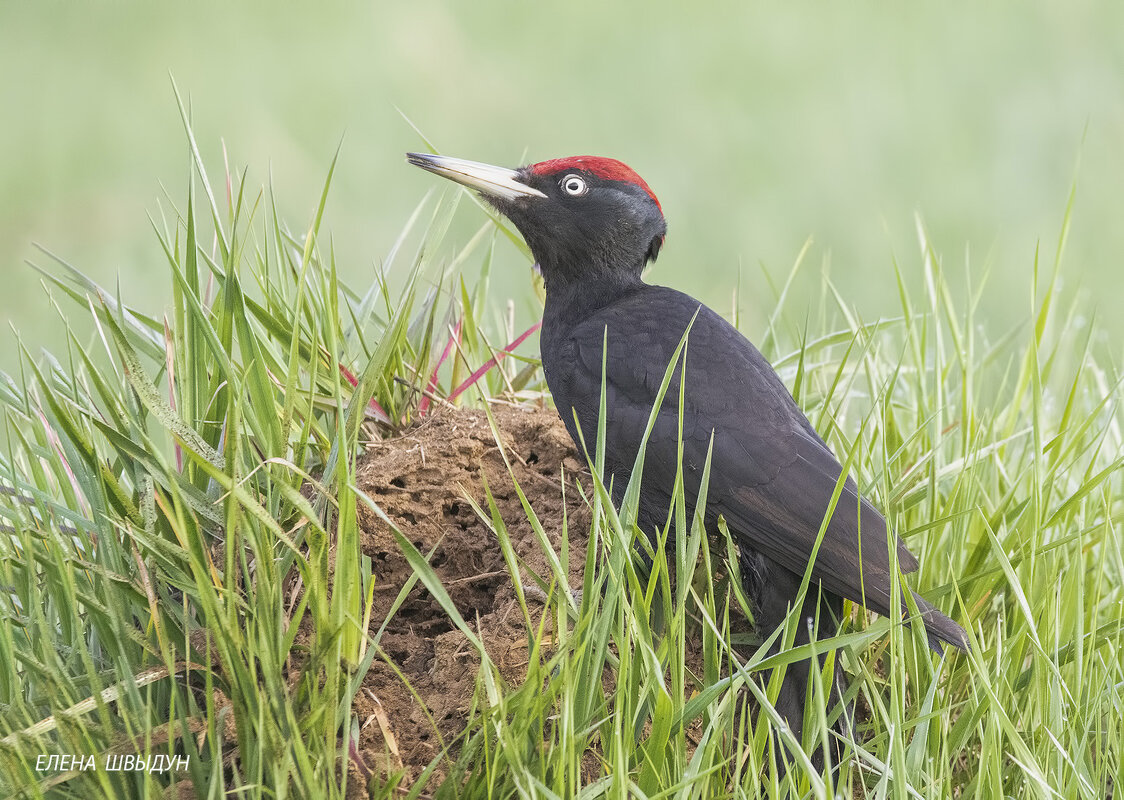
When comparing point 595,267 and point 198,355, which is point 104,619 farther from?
point 595,267

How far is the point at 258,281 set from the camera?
2.86 metres

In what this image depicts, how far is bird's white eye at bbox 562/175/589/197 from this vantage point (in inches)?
129

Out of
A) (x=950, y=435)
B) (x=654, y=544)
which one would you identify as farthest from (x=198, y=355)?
(x=950, y=435)

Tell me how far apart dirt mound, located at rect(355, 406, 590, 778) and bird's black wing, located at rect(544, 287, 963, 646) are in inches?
6.6

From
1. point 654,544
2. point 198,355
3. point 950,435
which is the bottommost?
point 654,544

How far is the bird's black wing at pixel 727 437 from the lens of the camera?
8.09 feet

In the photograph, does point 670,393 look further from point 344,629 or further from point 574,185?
point 344,629

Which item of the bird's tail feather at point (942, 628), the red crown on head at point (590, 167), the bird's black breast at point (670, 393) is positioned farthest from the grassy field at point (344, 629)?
the red crown on head at point (590, 167)

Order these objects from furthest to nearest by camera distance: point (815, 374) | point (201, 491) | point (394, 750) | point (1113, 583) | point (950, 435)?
1. point (815, 374)
2. point (950, 435)
3. point (1113, 583)
4. point (201, 491)
5. point (394, 750)

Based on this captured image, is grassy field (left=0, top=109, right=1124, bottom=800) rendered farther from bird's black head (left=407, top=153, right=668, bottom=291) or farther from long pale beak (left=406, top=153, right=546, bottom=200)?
bird's black head (left=407, top=153, right=668, bottom=291)

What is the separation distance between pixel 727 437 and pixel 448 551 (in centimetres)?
71

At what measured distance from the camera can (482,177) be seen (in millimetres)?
3203

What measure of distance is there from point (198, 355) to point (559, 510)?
0.94 metres

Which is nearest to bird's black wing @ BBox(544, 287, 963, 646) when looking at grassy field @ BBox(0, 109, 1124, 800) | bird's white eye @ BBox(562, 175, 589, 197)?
grassy field @ BBox(0, 109, 1124, 800)
